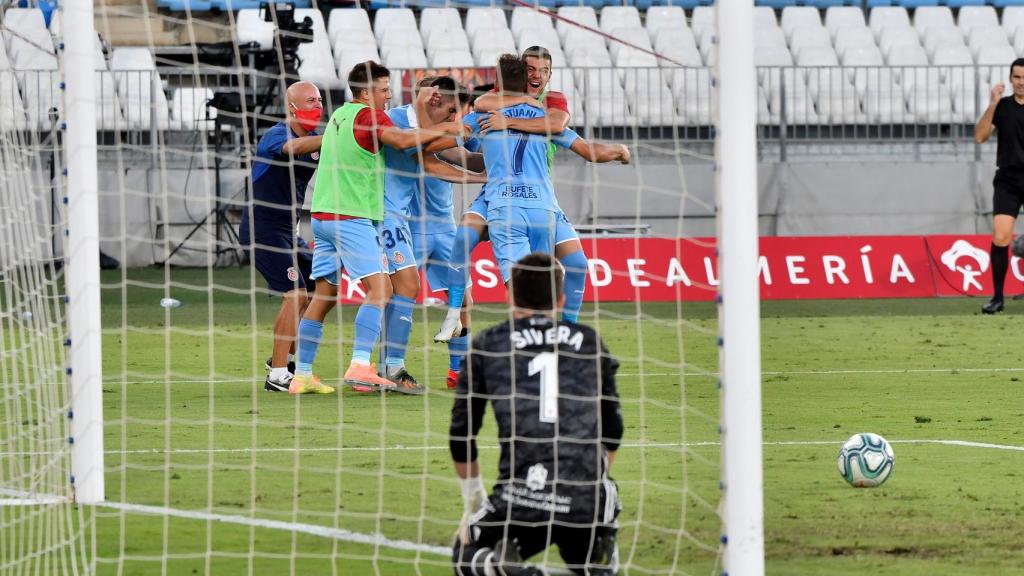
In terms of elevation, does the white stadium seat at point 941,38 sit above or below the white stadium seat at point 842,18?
below

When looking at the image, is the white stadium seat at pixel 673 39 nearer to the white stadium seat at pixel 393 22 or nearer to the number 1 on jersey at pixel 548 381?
the white stadium seat at pixel 393 22

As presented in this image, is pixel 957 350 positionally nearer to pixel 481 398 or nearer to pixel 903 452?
pixel 903 452

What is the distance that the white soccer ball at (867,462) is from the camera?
6.69 metres

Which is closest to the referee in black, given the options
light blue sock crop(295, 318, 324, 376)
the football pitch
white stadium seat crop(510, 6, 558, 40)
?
the football pitch

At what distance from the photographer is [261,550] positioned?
555 centimetres

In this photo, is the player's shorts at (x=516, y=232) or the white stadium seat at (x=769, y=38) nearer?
the player's shorts at (x=516, y=232)

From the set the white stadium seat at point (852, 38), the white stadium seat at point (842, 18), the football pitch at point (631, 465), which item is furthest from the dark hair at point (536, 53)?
the white stadium seat at point (842, 18)

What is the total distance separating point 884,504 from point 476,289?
10.2 meters

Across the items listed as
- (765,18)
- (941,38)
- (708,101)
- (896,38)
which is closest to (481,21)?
(708,101)

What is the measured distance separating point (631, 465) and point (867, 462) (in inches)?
45.5

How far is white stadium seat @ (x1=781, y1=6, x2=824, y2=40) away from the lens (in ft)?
76.1

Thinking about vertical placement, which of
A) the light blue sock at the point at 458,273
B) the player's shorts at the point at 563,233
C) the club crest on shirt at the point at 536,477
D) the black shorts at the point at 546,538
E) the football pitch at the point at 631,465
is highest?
the player's shorts at the point at 563,233

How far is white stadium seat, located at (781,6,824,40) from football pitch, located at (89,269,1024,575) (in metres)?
11.0

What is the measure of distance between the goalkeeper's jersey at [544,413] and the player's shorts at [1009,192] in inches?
413
